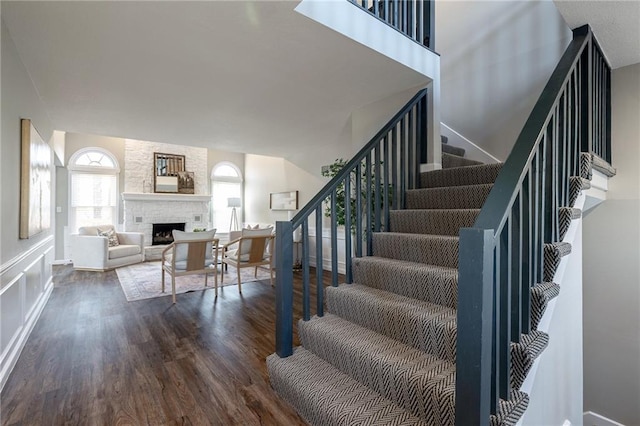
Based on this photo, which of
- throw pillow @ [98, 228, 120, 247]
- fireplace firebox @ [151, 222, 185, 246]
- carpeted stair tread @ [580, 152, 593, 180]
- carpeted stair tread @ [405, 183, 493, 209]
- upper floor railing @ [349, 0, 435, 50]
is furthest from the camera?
fireplace firebox @ [151, 222, 185, 246]

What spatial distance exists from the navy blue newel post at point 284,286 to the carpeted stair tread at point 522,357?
4.02 feet

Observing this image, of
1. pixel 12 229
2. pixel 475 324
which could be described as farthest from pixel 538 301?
pixel 12 229

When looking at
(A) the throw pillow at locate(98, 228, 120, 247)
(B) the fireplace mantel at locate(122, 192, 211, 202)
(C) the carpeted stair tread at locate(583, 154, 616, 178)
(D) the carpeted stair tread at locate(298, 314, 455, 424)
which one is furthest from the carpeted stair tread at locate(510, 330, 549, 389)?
(B) the fireplace mantel at locate(122, 192, 211, 202)

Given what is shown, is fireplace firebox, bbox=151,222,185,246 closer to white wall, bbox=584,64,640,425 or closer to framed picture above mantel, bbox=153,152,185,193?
framed picture above mantel, bbox=153,152,185,193

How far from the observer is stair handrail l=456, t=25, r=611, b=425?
3.28 feet

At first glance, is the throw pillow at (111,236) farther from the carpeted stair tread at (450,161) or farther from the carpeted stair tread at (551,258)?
the carpeted stair tread at (551,258)

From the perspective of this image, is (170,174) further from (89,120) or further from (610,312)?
(610,312)

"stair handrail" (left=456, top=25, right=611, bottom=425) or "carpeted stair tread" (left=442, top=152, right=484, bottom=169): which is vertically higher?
"carpeted stair tread" (left=442, top=152, right=484, bottom=169)

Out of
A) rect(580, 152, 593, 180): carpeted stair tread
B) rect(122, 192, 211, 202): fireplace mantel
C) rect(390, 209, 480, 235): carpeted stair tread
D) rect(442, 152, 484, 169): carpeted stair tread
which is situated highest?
rect(442, 152, 484, 169): carpeted stair tread

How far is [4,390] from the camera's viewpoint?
6.39 ft

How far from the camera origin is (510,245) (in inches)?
44.7

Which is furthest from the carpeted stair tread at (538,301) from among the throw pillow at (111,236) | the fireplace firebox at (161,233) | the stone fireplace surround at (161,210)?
the stone fireplace surround at (161,210)

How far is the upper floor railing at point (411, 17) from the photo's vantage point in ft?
9.00

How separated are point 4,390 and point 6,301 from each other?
0.57 meters
